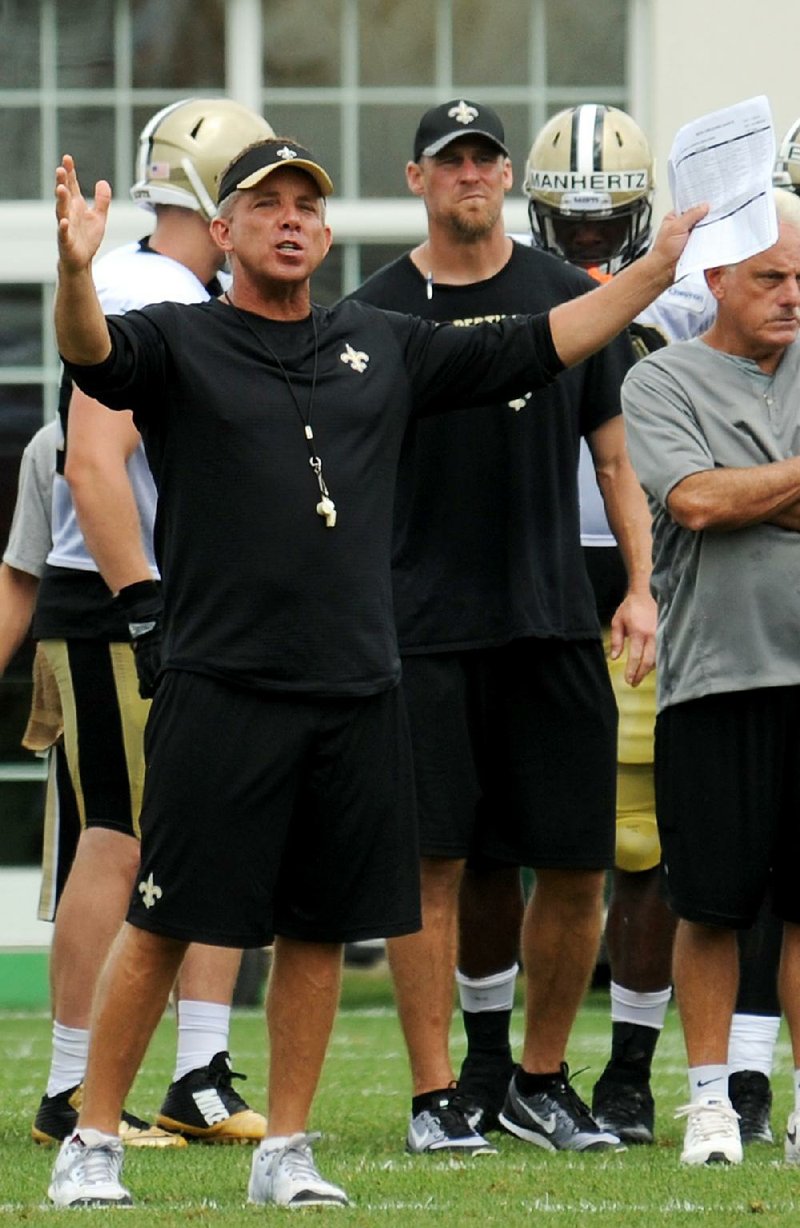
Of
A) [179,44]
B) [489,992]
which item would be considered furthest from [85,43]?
[489,992]

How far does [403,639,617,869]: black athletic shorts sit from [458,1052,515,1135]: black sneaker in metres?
0.65

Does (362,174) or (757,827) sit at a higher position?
(362,174)

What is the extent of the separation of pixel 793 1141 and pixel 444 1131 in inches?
30.6

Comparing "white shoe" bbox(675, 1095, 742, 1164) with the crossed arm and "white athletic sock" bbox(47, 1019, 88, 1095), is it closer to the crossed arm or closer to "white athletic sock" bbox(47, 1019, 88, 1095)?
the crossed arm

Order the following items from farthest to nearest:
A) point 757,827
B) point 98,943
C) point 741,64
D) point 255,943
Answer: point 741,64 → point 98,943 → point 757,827 → point 255,943

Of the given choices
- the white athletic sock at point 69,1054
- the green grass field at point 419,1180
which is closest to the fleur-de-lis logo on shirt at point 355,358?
the green grass field at point 419,1180

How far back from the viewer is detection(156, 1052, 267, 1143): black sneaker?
6.35m

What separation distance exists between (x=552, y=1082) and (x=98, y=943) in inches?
42.3

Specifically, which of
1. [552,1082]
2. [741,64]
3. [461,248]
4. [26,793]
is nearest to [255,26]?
[741,64]

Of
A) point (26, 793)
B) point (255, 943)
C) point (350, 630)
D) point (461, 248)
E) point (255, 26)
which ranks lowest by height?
point (26, 793)

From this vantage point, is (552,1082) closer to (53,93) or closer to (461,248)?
(461,248)

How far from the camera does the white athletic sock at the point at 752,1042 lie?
6.42 meters

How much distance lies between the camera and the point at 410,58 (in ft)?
39.9

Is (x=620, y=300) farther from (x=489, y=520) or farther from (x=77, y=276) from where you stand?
(x=77, y=276)
